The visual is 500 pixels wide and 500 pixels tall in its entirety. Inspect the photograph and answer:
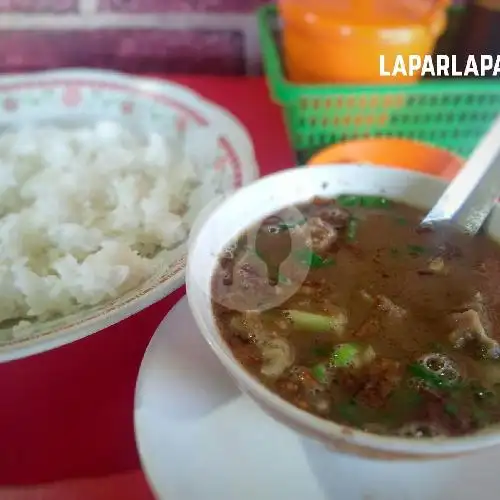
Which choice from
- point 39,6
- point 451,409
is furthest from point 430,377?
point 39,6

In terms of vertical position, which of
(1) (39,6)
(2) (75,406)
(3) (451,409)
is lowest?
(2) (75,406)

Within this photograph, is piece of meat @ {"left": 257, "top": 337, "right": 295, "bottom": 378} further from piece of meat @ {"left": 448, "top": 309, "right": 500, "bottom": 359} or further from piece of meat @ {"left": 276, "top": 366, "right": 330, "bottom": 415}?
piece of meat @ {"left": 448, "top": 309, "right": 500, "bottom": 359}

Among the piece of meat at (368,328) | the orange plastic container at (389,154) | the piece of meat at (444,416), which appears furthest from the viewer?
the orange plastic container at (389,154)

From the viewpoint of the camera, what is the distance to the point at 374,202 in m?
0.87

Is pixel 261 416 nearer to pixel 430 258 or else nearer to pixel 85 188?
pixel 430 258

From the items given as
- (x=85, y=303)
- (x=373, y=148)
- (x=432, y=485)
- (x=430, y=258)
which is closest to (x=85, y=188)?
(x=85, y=303)

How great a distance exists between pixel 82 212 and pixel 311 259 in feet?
1.49

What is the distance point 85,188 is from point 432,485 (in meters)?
0.74

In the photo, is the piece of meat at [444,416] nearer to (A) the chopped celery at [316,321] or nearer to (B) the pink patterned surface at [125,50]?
(A) the chopped celery at [316,321]

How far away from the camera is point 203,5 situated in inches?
56.4

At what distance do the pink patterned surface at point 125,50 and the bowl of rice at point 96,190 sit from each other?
201mm

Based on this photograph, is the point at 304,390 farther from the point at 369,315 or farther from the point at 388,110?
the point at 388,110

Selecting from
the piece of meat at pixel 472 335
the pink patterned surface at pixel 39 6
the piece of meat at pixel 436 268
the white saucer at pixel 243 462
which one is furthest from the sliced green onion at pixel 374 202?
the pink patterned surface at pixel 39 6

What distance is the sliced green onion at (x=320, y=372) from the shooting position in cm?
65
